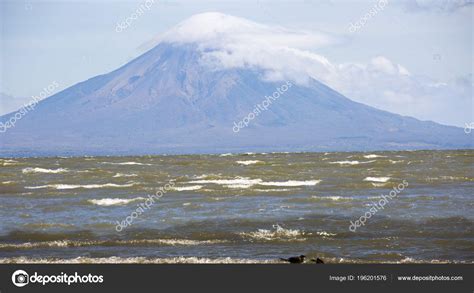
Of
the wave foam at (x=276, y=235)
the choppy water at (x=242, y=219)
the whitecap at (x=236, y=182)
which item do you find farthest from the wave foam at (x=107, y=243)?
the whitecap at (x=236, y=182)

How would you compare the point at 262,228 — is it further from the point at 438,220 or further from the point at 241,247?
the point at 438,220

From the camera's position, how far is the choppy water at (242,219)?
23.5m

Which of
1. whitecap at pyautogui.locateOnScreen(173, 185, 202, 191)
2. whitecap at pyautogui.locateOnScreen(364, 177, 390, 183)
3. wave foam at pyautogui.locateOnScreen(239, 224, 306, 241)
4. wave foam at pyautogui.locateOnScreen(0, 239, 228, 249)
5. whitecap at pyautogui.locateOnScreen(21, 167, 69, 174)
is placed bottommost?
wave foam at pyautogui.locateOnScreen(239, 224, 306, 241)

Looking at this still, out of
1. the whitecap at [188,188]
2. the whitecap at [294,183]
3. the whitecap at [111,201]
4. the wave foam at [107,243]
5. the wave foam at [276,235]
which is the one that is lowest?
the wave foam at [276,235]

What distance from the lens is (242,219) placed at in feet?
101

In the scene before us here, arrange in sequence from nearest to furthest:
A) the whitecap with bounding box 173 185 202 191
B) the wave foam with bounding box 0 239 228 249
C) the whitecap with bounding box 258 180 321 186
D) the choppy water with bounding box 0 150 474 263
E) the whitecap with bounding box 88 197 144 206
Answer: the choppy water with bounding box 0 150 474 263, the wave foam with bounding box 0 239 228 249, the whitecap with bounding box 88 197 144 206, the whitecap with bounding box 173 185 202 191, the whitecap with bounding box 258 180 321 186

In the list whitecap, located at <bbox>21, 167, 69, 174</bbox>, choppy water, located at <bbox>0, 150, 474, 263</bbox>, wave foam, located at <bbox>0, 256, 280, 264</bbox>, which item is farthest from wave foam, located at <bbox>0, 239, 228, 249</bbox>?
whitecap, located at <bbox>21, 167, 69, 174</bbox>

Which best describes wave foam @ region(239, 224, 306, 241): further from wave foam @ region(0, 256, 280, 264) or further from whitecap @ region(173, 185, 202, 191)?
whitecap @ region(173, 185, 202, 191)

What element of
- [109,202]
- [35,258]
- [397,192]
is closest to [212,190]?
[109,202]

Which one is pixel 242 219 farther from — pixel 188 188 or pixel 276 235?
pixel 188 188

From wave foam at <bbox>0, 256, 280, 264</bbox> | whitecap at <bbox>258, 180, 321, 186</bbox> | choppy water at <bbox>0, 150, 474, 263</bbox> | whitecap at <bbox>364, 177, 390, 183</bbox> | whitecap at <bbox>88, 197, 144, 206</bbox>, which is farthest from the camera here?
whitecap at <bbox>364, 177, 390, 183</bbox>

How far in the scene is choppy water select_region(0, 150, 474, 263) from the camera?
2350cm

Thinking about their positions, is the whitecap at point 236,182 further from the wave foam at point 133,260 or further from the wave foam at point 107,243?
the wave foam at point 133,260
